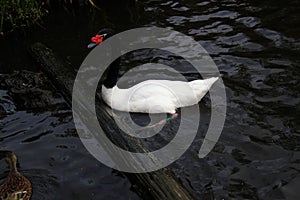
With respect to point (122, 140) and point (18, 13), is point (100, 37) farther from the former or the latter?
point (18, 13)

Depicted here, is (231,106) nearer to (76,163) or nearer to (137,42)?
(76,163)

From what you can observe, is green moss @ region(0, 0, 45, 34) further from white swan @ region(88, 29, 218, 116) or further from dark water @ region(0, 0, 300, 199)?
white swan @ region(88, 29, 218, 116)

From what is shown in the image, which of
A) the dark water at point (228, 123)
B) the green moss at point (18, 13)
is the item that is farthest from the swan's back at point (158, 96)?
the green moss at point (18, 13)

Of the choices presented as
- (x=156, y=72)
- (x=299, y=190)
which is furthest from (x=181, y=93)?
(x=299, y=190)

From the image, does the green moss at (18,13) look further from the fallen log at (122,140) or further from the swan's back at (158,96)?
the swan's back at (158,96)

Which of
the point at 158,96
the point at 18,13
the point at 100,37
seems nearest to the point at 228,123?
the point at 158,96

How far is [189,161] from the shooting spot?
547 cm

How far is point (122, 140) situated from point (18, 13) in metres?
4.55

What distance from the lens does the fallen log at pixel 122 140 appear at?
4.32m

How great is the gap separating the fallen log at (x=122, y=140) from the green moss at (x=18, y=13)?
1339 millimetres

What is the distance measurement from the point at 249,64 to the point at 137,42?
7.86 feet

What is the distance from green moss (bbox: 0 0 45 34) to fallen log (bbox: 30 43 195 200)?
1.34m

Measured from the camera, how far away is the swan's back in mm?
6363

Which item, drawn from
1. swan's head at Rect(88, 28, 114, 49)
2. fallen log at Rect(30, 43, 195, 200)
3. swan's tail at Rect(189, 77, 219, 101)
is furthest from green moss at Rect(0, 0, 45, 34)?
swan's tail at Rect(189, 77, 219, 101)
